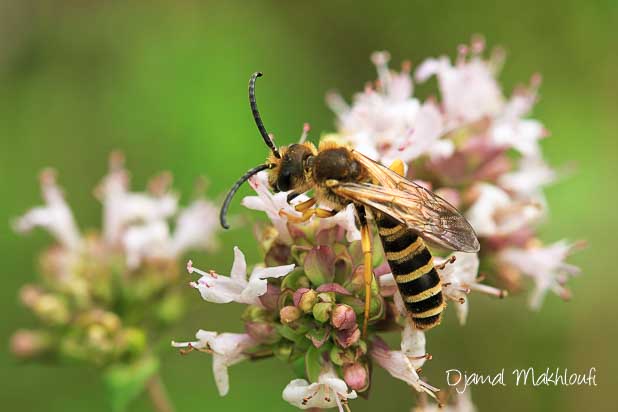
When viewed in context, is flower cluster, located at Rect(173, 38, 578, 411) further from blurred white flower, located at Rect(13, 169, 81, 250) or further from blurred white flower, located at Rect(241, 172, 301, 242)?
blurred white flower, located at Rect(13, 169, 81, 250)

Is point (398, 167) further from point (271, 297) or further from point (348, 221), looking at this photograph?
point (271, 297)

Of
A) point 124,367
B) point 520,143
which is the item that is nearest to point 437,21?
point 520,143

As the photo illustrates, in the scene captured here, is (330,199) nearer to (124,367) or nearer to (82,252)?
(124,367)

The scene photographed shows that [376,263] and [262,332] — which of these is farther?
[376,263]

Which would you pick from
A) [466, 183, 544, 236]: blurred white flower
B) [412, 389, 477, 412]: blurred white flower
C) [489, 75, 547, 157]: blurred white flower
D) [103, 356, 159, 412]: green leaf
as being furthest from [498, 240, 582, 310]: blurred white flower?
[103, 356, 159, 412]: green leaf

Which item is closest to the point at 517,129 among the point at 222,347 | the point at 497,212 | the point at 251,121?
the point at 497,212

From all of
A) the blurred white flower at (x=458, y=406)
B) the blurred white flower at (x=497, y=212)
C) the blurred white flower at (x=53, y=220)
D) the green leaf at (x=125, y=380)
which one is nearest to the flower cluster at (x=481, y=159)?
the blurred white flower at (x=497, y=212)

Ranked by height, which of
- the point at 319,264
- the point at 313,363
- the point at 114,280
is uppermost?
the point at 114,280
